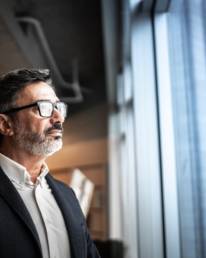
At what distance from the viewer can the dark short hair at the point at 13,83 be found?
1.25 metres

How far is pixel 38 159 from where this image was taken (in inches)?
50.2

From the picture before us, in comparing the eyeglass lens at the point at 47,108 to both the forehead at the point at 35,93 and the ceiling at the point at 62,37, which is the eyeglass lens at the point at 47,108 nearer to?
the forehead at the point at 35,93

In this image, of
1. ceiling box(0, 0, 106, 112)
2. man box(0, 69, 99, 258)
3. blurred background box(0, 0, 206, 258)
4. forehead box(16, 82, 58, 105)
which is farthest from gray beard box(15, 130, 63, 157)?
ceiling box(0, 0, 106, 112)

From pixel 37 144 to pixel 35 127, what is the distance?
0.06 m

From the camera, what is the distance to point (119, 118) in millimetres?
4613

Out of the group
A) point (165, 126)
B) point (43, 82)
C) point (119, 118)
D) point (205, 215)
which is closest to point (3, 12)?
point (43, 82)

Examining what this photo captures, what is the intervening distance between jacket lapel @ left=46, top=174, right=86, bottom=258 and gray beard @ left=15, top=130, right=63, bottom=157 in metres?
0.13

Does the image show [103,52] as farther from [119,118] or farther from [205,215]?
[205,215]

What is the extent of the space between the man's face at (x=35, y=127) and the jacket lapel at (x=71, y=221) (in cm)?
A: 15

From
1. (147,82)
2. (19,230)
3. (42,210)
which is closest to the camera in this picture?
(19,230)

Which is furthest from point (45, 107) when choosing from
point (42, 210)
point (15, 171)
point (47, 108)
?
point (42, 210)

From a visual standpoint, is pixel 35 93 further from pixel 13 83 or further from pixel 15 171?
pixel 15 171

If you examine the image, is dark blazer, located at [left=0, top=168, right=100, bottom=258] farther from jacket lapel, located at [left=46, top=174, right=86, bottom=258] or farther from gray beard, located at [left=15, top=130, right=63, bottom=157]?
gray beard, located at [left=15, top=130, right=63, bottom=157]

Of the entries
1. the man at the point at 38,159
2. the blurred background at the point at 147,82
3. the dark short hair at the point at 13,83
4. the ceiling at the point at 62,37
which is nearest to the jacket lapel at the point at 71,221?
the man at the point at 38,159
